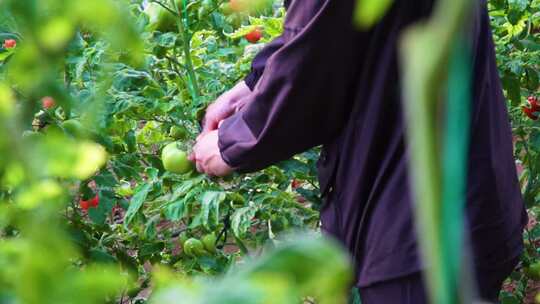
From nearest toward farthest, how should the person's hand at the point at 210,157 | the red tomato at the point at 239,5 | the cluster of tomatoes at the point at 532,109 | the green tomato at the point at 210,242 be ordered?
the red tomato at the point at 239,5 < the person's hand at the point at 210,157 < the green tomato at the point at 210,242 < the cluster of tomatoes at the point at 532,109

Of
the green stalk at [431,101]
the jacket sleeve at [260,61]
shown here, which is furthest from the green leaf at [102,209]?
the green stalk at [431,101]

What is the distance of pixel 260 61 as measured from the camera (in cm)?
172

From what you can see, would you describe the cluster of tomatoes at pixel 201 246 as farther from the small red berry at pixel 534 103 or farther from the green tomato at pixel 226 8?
the small red berry at pixel 534 103

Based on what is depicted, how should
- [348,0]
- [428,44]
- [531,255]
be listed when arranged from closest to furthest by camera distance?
[428,44] → [348,0] → [531,255]

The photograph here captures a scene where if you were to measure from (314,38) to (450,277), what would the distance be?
3.34 ft

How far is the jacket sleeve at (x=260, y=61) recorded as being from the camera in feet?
5.47

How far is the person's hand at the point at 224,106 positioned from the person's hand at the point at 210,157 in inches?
1.5

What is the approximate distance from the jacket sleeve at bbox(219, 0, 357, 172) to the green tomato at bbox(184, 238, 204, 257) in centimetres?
41

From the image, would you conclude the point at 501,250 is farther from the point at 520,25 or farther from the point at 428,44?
the point at 428,44

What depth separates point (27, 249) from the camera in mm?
411

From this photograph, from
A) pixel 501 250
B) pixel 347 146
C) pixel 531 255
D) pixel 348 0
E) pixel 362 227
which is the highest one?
pixel 348 0

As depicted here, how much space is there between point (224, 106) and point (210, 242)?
0.40 metres

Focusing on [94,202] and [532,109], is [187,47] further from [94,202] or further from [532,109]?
[532,109]

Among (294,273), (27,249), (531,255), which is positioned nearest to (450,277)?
(294,273)
